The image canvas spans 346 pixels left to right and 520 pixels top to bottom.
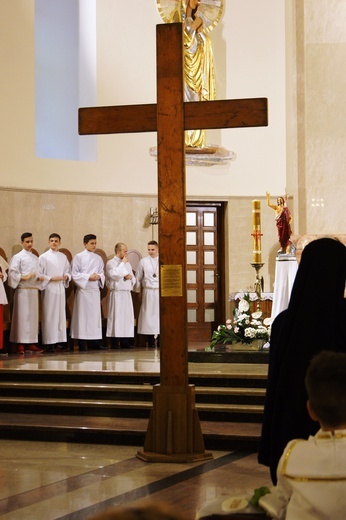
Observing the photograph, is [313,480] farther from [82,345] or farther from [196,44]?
[196,44]

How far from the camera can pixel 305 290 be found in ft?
11.4

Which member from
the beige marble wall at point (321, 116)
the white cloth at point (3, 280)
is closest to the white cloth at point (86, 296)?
the white cloth at point (3, 280)

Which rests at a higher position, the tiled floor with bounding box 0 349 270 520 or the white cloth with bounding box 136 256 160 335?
the white cloth with bounding box 136 256 160 335

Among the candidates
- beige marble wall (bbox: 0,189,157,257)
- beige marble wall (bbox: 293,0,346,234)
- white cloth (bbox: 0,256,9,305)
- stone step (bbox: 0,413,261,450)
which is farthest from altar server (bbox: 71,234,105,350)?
stone step (bbox: 0,413,261,450)

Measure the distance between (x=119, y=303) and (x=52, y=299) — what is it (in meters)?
1.22

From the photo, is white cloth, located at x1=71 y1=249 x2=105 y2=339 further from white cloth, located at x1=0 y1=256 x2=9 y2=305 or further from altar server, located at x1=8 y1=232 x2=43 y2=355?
white cloth, located at x1=0 y1=256 x2=9 y2=305

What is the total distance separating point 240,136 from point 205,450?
31.5 ft

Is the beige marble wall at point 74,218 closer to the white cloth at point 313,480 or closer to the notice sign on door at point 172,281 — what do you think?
the notice sign on door at point 172,281

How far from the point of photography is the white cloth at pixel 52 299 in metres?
13.2

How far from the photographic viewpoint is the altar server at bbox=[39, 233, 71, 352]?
13227 millimetres

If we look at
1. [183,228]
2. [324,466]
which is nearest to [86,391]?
[183,228]

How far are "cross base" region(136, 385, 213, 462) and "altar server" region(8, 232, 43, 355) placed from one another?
639 cm

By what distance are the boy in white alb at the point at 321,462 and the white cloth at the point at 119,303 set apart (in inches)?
449

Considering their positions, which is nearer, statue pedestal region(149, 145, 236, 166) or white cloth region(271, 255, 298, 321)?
white cloth region(271, 255, 298, 321)
